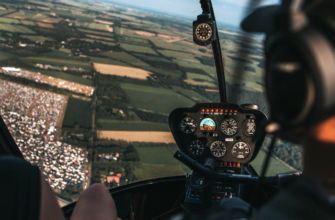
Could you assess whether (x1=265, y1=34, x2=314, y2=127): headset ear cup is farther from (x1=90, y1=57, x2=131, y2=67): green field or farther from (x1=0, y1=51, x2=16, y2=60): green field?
(x1=90, y1=57, x2=131, y2=67): green field

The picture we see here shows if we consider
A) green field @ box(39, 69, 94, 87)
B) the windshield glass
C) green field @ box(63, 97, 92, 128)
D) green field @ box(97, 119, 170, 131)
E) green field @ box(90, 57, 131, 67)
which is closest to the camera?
the windshield glass

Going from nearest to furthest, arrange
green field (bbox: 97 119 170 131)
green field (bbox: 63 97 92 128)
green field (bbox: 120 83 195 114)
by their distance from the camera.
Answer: green field (bbox: 63 97 92 128) → green field (bbox: 97 119 170 131) → green field (bbox: 120 83 195 114)

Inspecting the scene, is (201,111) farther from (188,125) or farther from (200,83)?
(200,83)

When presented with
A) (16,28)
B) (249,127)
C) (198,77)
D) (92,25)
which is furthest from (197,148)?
(92,25)

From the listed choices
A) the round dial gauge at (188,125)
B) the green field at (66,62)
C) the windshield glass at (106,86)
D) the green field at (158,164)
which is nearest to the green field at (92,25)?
the windshield glass at (106,86)

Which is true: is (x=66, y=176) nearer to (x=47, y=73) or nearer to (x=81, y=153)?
(x=81, y=153)

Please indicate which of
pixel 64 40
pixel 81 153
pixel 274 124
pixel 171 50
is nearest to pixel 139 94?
pixel 171 50

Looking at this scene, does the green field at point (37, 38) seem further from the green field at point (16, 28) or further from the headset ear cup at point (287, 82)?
the headset ear cup at point (287, 82)

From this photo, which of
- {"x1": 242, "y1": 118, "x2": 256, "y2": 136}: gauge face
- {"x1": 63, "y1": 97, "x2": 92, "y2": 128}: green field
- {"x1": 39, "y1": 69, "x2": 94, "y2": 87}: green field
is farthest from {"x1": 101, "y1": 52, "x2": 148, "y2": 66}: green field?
{"x1": 242, "y1": 118, "x2": 256, "y2": 136}: gauge face
